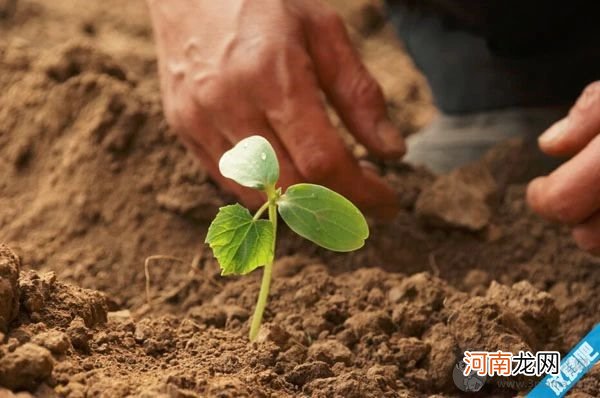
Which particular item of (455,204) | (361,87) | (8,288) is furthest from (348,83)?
(8,288)

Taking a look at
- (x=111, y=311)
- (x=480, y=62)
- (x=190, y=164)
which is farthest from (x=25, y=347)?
(x=480, y=62)

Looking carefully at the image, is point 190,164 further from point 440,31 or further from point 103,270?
point 440,31

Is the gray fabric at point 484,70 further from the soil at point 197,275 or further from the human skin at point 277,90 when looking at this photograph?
the human skin at point 277,90

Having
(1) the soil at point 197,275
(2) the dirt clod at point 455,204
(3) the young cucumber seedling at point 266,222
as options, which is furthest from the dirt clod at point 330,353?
(2) the dirt clod at point 455,204

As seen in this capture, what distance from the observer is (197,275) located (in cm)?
159

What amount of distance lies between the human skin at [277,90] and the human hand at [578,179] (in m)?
0.31

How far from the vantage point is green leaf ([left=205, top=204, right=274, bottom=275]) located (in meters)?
1.10

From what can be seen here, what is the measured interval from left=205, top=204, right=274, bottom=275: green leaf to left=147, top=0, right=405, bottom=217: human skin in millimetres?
467

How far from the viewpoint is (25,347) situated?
3.00 ft

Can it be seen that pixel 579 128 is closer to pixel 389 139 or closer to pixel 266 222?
pixel 389 139

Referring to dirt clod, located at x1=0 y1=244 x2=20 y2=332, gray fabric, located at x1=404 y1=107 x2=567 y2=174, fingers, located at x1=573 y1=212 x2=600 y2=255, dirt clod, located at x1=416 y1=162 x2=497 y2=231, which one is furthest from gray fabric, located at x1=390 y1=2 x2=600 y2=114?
dirt clod, located at x1=0 y1=244 x2=20 y2=332

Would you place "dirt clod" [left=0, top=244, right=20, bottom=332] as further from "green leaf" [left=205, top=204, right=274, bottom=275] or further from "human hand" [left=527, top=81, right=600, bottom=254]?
"human hand" [left=527, top=81, right=600, bottom=254]

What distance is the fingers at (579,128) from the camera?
153 cm

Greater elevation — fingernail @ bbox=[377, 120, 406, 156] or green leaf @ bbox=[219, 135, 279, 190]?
green leaf @ bbox=[219, 135, 279, 190]
